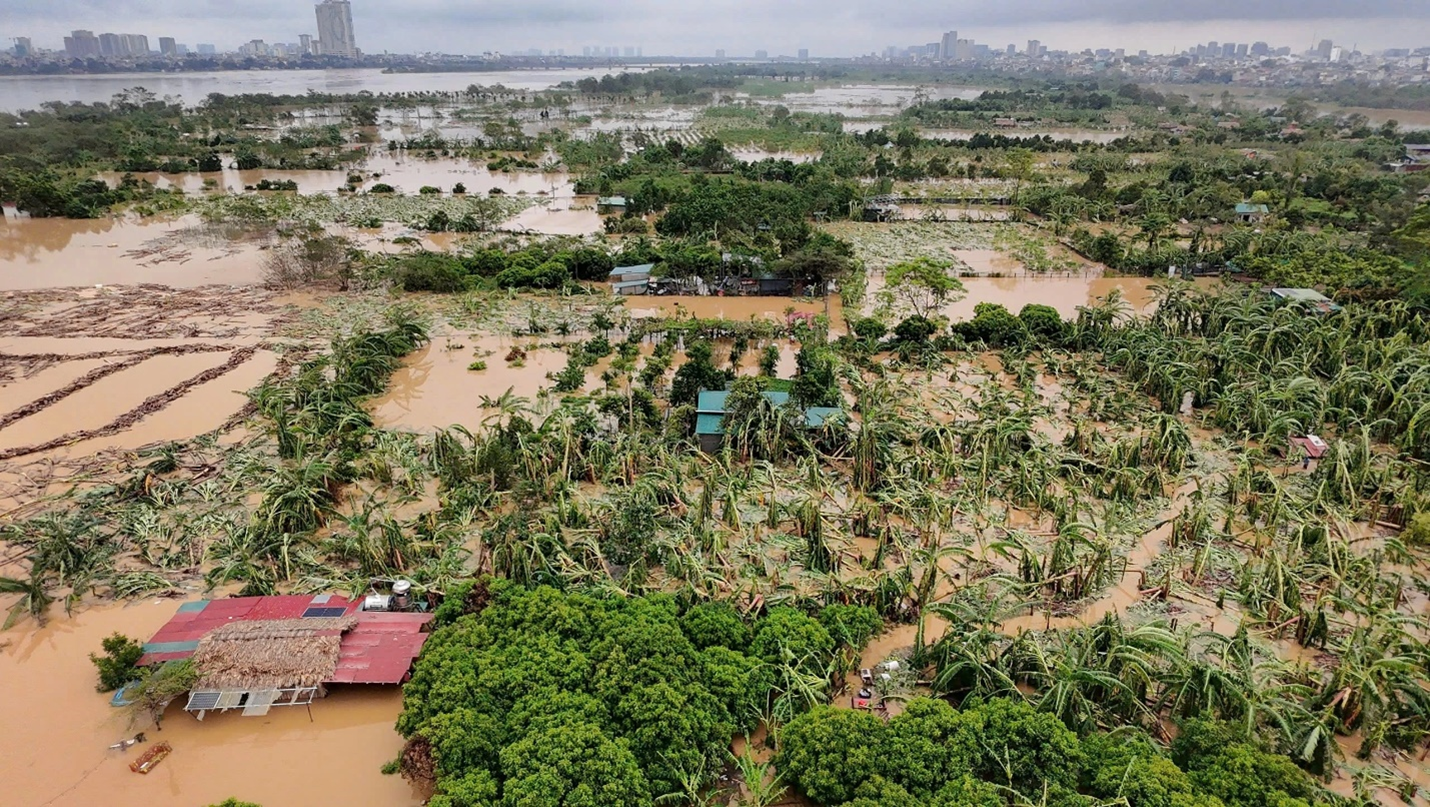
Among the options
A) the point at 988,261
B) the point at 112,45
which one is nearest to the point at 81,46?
the point at 112,45

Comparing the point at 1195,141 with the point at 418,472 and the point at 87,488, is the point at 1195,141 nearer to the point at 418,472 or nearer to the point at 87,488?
the point at 418,472

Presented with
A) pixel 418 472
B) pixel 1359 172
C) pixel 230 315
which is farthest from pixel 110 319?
pixel 1359 172

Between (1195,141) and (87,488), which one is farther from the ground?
(1195,141)

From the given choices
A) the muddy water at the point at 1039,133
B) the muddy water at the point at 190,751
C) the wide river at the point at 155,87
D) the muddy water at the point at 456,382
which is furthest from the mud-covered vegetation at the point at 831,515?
the wide river at the point at 155,87

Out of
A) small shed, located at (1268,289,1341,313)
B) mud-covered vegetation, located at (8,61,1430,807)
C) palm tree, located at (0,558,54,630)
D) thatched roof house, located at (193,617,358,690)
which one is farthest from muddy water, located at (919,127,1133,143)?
palm tree, located at (0,558,54,630)

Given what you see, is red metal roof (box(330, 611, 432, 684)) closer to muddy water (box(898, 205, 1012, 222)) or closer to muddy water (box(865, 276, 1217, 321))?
muddy water (box(865, 276, 1217, 321))

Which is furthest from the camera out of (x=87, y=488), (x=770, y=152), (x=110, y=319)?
(x=770, y=152)

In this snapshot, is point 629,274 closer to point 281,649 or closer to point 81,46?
point 281,649

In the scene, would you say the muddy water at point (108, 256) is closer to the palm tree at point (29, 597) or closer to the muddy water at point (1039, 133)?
the palm tree at point (29, 597)
